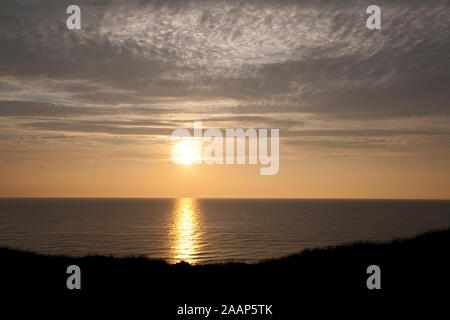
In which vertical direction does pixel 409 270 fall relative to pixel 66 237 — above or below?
above

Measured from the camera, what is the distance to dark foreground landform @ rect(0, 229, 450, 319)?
15.2m

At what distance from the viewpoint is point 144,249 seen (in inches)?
2997

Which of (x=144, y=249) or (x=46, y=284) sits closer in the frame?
(x=46, y=284)

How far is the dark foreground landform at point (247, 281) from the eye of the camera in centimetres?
1518

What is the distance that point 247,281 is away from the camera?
59.3ft

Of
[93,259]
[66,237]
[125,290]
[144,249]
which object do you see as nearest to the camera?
[125,290]

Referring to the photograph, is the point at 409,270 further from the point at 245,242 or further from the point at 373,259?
the point at 245,242

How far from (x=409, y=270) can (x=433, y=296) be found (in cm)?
358

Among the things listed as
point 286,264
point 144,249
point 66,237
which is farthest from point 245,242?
point 286,264
